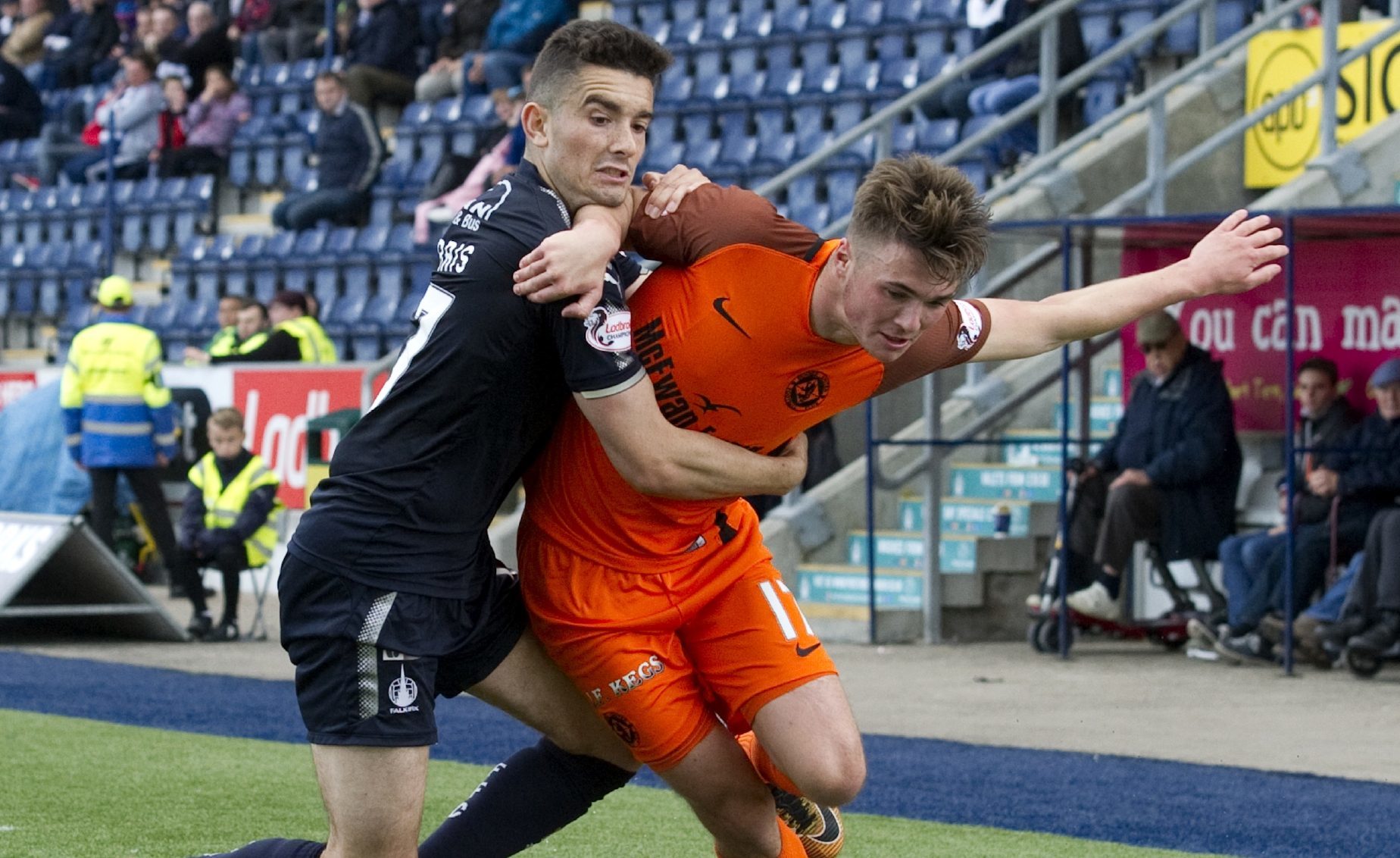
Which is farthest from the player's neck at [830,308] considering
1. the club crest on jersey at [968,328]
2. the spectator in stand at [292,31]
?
the spectator in stand at [292,31]

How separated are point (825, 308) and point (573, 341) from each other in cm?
58

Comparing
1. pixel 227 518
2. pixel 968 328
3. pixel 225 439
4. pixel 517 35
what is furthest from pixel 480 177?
pixel 968 328

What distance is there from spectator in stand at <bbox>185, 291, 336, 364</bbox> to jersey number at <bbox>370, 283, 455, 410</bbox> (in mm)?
10404

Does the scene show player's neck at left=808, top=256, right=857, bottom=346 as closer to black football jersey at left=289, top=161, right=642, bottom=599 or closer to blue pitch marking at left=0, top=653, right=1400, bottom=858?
black football jersey at left=289, top=161, right=642, bottom=599

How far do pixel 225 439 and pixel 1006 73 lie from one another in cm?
622

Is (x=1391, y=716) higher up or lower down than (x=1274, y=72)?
lower down

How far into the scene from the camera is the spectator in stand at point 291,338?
14.5m

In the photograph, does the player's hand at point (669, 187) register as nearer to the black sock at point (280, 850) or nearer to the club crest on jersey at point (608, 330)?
the club crest on jersey at point (608, 330)

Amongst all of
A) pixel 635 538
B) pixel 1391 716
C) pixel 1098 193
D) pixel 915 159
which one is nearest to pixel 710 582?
pixel 635 538

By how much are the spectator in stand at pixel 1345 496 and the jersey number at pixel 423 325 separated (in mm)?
6571

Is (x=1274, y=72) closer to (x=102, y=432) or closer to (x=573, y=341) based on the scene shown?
(x=102, y=432)

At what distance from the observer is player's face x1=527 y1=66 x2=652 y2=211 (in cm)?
411

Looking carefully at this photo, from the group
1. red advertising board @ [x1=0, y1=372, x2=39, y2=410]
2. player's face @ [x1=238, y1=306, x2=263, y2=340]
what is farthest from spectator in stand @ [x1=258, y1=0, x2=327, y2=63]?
player's face @ [x1=238, y1=306, x2=263, y2=340]

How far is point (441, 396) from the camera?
401cm
